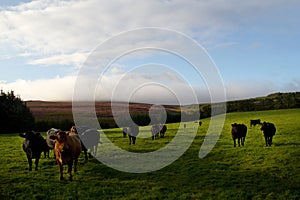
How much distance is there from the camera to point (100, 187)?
539 inches

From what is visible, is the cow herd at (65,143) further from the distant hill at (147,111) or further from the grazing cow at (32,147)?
the distant hill at (147,111)

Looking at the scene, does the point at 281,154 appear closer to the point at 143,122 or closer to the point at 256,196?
the point at 256,196

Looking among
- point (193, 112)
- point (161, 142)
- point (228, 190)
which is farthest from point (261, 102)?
point (228, 190)

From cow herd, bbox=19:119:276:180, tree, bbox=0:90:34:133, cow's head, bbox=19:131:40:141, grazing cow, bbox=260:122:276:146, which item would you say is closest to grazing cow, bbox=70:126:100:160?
cow herd, bbox=19:119:276:180

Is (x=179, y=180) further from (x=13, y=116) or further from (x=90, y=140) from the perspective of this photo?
(x=13, y=116)

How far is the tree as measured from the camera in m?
55.6

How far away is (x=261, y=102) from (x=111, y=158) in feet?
208

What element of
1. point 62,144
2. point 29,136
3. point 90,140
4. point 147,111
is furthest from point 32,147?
point 147,111

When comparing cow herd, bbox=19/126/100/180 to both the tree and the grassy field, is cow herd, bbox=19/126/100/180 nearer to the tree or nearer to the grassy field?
the grassy field

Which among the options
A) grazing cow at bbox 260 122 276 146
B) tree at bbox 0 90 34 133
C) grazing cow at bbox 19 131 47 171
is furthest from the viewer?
tree at bbox 0 90 34 133

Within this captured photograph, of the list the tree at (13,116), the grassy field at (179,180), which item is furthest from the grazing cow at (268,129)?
the tree at (13,116)

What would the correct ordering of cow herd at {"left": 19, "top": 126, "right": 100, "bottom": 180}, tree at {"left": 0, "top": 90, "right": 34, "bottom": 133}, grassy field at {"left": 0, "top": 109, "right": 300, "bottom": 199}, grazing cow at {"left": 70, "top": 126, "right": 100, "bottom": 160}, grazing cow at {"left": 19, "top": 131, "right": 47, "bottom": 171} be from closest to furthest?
grassy field at {"left": 0, "top": 109, "right": 300, "bottom": 199}, cow herd at {"left": 19, "top": 126, "right": 100, "bottom": 180}, grazing cow at {"left": 19, "top": 131, "right": 47, "bottom": 171}, grazing cow at {"left": 70, "top": 126, "right": 100, "bottom": 160}, tree at {"left": 0, "top": 90, "right": 34, "bottom": 133}

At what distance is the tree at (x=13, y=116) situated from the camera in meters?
55.6

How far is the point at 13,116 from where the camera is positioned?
56375 millimetres
